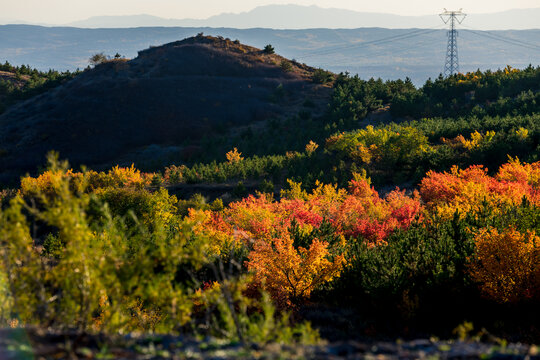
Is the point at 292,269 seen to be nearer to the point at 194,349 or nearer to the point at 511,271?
the point at 511,271

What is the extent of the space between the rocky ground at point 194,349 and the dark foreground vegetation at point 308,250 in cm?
16

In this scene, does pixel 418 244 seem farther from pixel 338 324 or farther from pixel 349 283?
pixel 338 324

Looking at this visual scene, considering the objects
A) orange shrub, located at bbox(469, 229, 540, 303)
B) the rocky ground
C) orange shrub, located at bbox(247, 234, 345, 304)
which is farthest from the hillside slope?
the rocky ground

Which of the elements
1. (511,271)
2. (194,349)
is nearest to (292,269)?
(511,271)

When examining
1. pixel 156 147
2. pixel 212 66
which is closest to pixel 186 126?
pixel 156 147

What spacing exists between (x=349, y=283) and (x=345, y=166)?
24.2 m

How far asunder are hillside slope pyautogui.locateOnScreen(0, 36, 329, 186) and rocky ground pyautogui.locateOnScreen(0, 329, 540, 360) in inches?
1927

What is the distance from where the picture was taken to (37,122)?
2420 inches

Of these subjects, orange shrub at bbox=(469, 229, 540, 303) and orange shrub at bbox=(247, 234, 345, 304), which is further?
orange shrub at bbox=(247, 234, 345, 304)

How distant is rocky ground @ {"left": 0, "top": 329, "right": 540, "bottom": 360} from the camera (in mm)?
5664

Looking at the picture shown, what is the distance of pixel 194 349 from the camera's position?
603 cm

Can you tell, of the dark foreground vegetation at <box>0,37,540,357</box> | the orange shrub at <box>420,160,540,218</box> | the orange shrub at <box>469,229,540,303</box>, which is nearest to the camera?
the dark foreground vegetation at <box>0,37,540,357</box>

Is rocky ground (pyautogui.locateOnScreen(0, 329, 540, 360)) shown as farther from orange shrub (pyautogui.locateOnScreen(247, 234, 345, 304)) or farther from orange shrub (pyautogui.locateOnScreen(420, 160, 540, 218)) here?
orange shrub (pyautogui.locateOnScreen(420, 160, 540, 218))

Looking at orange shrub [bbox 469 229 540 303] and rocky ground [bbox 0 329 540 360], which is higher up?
rocky ground [bbox 0 329 540 360]
